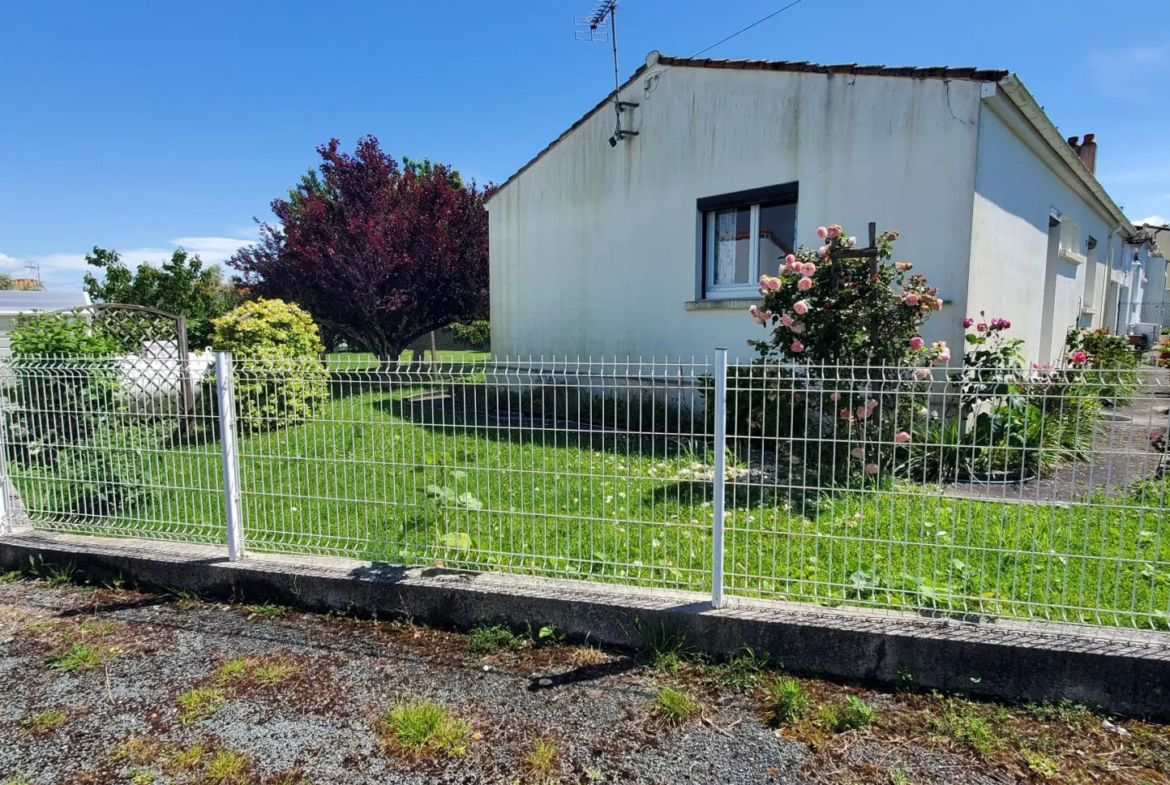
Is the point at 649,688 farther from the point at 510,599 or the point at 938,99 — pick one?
the point at 938,99

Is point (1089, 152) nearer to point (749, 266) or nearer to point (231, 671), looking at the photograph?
point (749, 266)

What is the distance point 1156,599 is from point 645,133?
7.78m

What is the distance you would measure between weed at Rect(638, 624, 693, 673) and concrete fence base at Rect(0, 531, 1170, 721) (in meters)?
0.02

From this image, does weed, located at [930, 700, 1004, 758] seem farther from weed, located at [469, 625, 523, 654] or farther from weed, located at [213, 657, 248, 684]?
weed, located at [213, 657, 248, 684]

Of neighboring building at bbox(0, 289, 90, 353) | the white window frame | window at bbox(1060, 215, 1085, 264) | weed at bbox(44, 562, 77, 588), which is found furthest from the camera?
window at bbox(1060, 215, 1085, 264)

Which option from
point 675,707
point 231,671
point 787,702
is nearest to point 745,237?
point 787,702

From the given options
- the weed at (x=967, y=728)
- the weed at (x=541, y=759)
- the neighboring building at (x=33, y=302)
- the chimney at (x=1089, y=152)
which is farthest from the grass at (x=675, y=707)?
the chimney at (x=1089, y=152)

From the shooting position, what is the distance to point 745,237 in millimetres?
8422

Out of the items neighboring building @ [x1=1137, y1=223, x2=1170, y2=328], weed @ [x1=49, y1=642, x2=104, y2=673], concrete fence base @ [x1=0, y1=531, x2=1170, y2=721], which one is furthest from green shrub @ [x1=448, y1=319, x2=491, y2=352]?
neighboring building @ [x1=1137, y1=223, x2=1170, y2=328]

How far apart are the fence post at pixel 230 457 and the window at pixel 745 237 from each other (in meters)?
6.26

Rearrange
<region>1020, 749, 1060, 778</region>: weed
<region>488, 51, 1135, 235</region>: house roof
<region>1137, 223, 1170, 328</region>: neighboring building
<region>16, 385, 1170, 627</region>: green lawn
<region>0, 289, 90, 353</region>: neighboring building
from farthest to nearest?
<region>1137, 223, 1170, 328</region>: neighboring building, <region>0, 289, 90, 353</region>: neighboring building, <region>488, 51, 1135, 235</region>: house roof, <region>16, 385, 1170, 627</region>: green lawn, <region>1020, 749, 1060, 778</region>: weed

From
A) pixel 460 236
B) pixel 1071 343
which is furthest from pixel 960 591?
pixel 460 236

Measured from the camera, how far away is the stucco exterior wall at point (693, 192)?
6.61m

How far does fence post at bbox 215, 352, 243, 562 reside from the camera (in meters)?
3.83
